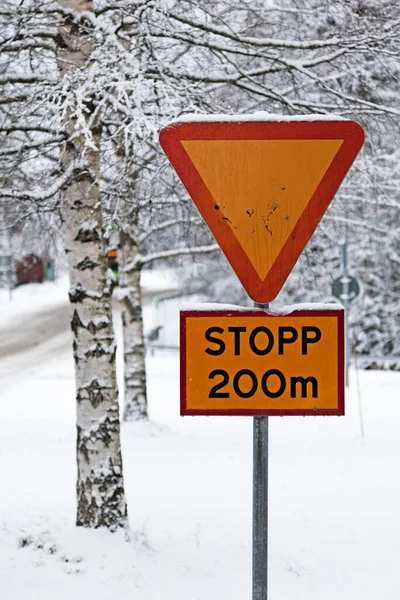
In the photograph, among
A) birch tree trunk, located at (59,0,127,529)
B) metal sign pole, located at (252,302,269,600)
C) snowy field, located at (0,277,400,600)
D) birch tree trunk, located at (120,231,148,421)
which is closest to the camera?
metal sign pole, located at (252,302,269,600)

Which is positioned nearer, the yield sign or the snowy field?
the yield sign

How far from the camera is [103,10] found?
595 cm

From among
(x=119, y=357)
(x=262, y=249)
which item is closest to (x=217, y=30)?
(x=262, y=249)

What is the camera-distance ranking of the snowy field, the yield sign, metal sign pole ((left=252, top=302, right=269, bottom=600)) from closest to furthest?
metal sign pole ((left=252, top=302, right=269, bottom=600)), the yield sign, the snowy field

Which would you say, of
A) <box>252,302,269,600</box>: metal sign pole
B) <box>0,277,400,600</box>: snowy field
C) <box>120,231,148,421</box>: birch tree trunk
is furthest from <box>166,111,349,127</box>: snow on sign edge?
<box>120,231,148,421</box>: birch tree trunk

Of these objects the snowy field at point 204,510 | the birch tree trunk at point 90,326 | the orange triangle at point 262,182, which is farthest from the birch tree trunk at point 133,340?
the orange triangle at point 262,182

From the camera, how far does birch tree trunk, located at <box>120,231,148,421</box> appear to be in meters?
12.4

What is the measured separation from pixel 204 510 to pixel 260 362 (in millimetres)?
5178

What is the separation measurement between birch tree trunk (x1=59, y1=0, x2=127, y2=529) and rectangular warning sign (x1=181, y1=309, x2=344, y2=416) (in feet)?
10.7

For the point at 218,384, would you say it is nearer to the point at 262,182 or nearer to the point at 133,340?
the point at 262,182

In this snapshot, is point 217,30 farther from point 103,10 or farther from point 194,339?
point 194,339

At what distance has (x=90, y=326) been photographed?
5945 mm

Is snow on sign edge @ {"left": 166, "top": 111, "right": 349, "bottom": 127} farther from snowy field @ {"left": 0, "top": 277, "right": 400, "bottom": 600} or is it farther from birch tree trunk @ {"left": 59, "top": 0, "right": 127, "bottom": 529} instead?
birch tree trunk @ {"left": 59, "top": 0, "right": 127, "bottom": 529}

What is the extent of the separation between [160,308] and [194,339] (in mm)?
30845
